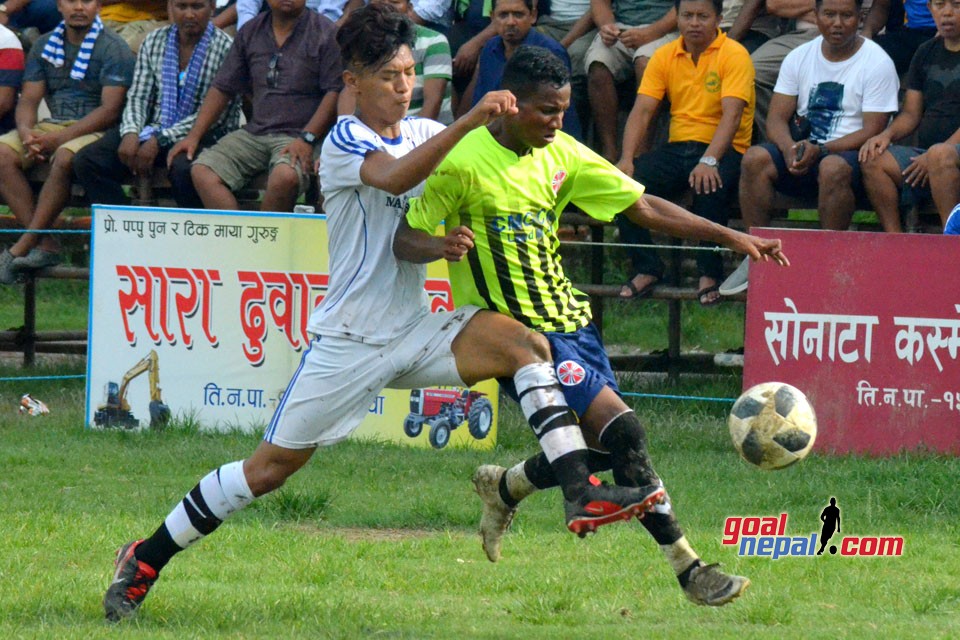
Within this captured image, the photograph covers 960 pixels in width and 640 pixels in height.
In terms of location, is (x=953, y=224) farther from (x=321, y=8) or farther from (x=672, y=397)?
(x=321, y=8)

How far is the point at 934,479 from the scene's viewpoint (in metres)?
8.00

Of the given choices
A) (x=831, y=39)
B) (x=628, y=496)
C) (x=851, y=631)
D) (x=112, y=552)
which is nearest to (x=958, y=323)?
(x=831, y=39)

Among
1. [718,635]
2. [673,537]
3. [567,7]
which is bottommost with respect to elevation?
[718,635]

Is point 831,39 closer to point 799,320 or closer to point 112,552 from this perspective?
point 799,320

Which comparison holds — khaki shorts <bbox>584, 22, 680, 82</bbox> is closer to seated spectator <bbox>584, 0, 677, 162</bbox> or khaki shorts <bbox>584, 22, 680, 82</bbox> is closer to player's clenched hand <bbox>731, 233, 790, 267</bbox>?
seated spectator <bbox>584, 0, 677, 162</bbox>

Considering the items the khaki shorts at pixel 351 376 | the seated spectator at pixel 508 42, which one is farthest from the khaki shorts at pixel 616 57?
the khaki shorts at pixel 351 376

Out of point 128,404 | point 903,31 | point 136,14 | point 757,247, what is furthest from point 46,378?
point 757,247

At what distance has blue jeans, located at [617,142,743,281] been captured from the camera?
33.5 feet

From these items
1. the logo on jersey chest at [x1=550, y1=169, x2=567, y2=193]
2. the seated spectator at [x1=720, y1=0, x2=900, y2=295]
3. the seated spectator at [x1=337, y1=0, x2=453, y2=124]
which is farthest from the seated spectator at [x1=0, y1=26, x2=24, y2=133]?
the logo on jersey chest at [x1=550, y1=169, x2=567, y2=193]

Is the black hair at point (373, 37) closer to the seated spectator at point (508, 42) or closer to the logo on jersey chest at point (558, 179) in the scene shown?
the logo on jersey chest at point (558, 179)

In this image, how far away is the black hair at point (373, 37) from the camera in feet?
18.6

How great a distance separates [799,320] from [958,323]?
93cm

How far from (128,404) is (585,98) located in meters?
4.18

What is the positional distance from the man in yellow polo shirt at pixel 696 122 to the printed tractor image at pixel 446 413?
1694 mm
